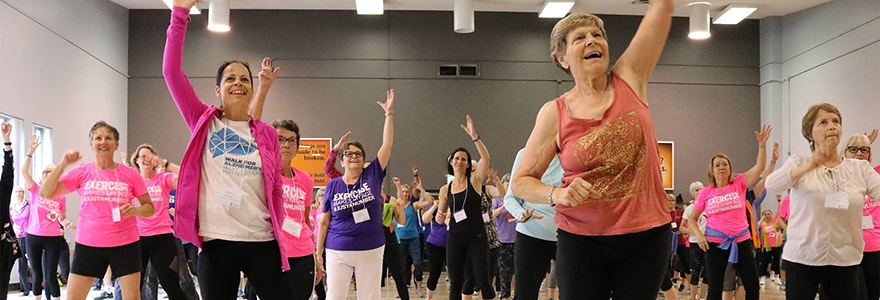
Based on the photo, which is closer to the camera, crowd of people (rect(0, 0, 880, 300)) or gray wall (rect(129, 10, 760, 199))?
crowd of people (rect(0, 0, 880, 300))

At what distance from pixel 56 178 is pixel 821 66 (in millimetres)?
12503

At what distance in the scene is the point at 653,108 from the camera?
1482 centimetres

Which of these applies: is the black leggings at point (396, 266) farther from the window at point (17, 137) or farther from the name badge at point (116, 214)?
the window at point (17, 137)

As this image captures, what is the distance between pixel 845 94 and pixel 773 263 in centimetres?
316

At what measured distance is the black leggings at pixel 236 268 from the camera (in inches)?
119

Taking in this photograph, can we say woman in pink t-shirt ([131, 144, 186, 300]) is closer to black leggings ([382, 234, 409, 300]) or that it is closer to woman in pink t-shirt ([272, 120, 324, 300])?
woman in pink t-shirt ([272, 120, 324, 300])

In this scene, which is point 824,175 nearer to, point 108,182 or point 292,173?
point 292,173

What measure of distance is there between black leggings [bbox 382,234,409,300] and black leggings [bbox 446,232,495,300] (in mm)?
447

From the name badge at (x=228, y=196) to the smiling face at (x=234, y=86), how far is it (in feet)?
1.31

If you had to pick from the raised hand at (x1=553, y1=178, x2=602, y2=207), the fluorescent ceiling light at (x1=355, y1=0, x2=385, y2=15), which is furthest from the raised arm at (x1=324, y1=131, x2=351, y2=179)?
the fluorescent ceiling light at (x1=355, y1=0, x2=385, y2=15)

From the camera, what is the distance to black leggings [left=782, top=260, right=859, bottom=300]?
4090 mm

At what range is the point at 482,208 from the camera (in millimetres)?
6758

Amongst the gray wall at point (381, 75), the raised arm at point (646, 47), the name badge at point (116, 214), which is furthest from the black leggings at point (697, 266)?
the raised arm at point (646, 47)

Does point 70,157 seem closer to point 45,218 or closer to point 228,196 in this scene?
point 228,196
